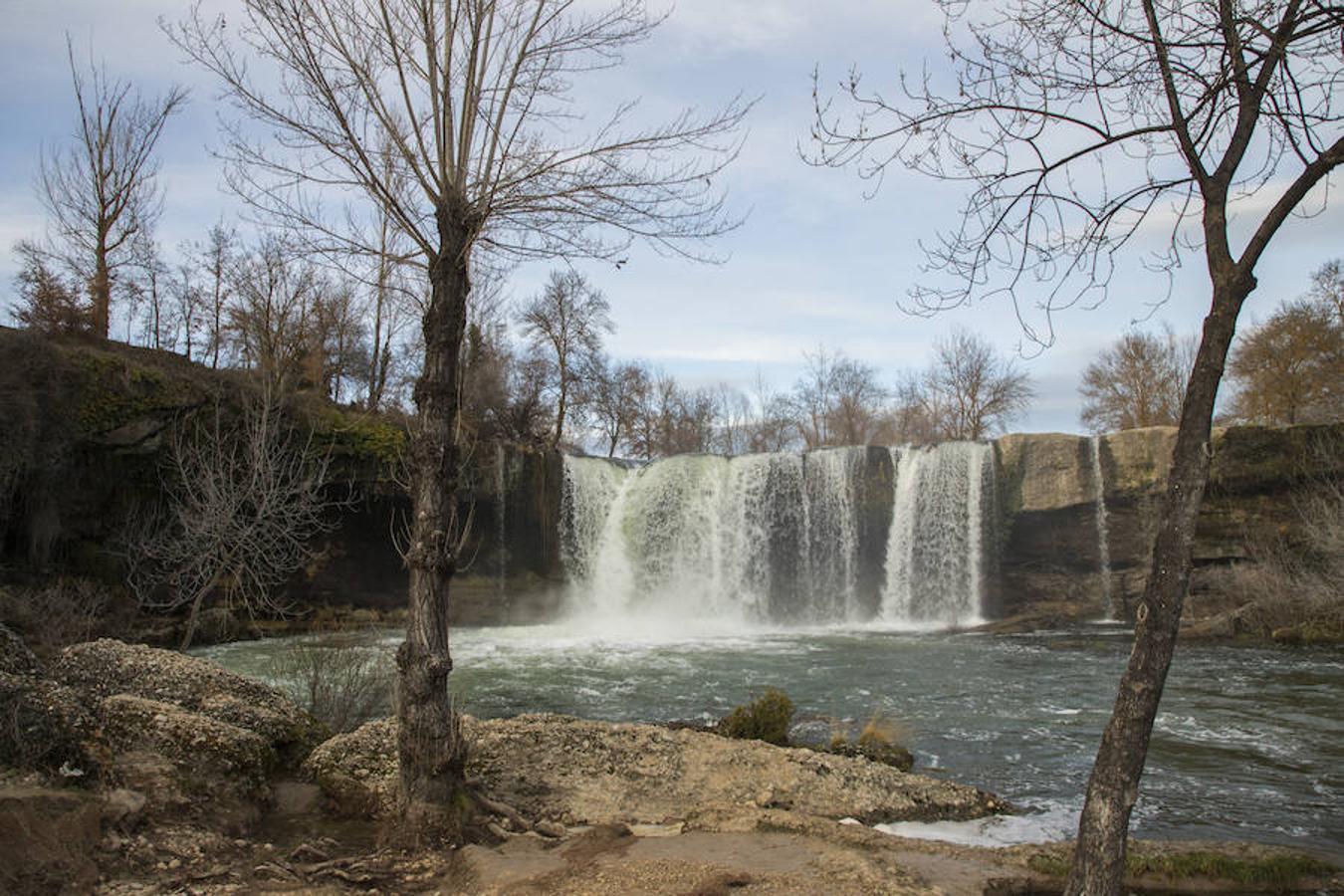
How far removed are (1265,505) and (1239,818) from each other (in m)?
19.2

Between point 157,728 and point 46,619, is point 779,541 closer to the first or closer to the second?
point 46,619

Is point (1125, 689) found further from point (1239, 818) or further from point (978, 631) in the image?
point (978, 631)

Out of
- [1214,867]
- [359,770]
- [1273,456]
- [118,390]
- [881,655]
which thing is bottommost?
[881,655]

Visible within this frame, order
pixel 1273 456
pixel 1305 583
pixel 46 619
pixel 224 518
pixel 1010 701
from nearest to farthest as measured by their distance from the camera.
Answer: pixel 46 619 → pixel 1010 701 → pixel 224 518 → pixel 1305 583 → pixel 1273 456

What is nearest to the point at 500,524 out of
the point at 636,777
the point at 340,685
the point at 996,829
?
the point at 340,685

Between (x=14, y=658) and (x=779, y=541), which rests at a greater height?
(x=779, y=541)

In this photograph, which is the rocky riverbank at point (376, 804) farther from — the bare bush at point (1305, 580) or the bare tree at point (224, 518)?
the bare bush at point (1305, 580)

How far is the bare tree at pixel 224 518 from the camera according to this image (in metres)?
12.5

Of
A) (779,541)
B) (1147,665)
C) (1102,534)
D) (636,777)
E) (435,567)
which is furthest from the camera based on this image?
(779,541)

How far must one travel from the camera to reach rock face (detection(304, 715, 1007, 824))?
5.91m

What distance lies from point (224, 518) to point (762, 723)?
7.95 metres

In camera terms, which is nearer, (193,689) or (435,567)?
(435,567)

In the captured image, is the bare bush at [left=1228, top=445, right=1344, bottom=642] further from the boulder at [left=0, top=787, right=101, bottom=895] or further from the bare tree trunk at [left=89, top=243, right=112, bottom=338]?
the bare tree trunk at [left=89, top=243, right=112, bottom=338]

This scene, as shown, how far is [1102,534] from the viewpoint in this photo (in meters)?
24.5
